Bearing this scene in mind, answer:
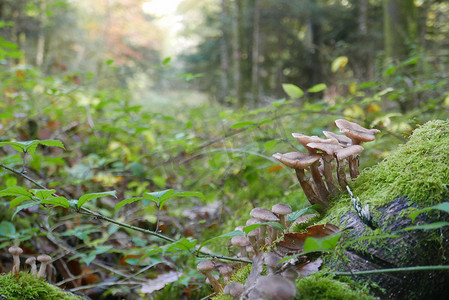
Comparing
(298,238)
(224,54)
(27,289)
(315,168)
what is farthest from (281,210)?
(224,54)

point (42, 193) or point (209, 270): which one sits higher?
point (42, 193)

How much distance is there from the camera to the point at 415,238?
1.32 metres

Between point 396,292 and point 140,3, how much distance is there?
24510mm

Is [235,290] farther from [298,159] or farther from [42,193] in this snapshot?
[42,193]

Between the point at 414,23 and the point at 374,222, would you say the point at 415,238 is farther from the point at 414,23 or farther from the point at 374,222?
the point at 414,23

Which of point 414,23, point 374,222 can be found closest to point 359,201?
point 374,222

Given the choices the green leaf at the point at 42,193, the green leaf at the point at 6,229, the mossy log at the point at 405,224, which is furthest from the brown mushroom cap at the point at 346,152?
the green leaf at the point at 6,229

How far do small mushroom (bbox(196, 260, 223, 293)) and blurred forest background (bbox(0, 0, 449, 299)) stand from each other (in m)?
0.20

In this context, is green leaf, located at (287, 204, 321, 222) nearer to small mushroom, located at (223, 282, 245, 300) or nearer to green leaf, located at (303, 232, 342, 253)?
small mushroom, located at (223, 282, 245, 300)

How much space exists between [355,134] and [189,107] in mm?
9333

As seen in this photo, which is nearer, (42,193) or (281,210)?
(42,193)

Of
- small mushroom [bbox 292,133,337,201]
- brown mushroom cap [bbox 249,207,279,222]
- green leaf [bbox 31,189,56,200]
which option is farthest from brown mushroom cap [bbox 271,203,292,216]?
green leaf [bbox 31,189,56,200]

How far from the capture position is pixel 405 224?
1.35 m

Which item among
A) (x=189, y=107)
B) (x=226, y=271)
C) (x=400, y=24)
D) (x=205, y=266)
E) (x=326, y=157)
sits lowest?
(x=226, y=271)
